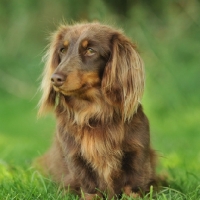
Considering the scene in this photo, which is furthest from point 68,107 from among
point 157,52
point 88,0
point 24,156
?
point 88,0

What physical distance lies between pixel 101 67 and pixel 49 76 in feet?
1.53

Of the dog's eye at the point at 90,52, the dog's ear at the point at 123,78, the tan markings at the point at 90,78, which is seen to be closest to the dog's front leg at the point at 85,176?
the dog's ear at the point at 123,78

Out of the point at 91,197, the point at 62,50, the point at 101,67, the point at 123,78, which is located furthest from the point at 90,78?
the point at 91,197

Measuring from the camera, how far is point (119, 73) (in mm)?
4414

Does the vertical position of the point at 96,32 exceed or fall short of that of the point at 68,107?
it exceeds it

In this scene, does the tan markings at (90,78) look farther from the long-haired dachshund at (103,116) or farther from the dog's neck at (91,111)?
the dog's neck at (91,111)

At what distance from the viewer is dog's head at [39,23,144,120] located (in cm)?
425

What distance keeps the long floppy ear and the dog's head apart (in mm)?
65

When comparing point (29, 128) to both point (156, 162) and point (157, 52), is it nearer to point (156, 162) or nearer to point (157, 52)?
point (157, 52)

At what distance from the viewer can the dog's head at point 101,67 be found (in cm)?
425

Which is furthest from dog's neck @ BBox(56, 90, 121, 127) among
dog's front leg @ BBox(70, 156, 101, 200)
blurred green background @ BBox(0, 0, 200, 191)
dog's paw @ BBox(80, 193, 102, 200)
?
blurred green background @ BBox(0, 0, 200, 191)

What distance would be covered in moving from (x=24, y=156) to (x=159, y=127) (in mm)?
2492

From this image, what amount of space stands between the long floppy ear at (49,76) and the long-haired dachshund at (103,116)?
0.05 meters

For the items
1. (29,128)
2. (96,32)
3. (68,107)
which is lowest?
(29,128)
